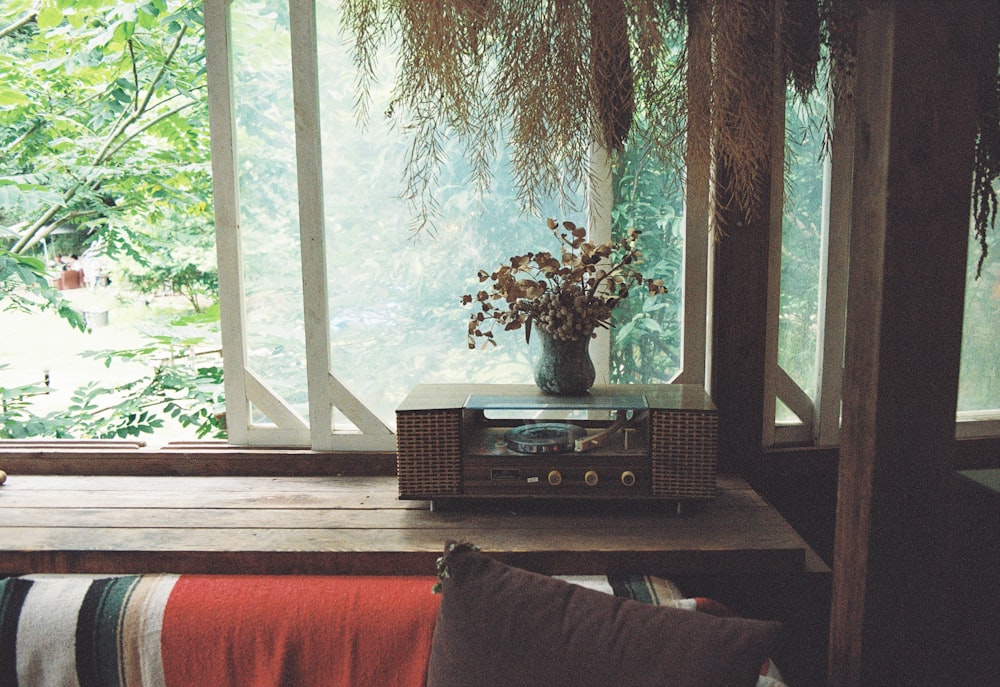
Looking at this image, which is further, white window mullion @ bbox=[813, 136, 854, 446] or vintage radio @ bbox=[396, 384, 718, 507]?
white window mullion @ bbox=[813, 136, 854, 446]

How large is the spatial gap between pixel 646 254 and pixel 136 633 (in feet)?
5.12

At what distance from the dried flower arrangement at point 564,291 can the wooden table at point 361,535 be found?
46 centimetres

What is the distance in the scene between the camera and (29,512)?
6.57 feet

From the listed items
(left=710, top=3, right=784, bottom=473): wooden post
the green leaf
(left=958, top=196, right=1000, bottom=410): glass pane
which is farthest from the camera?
the green leaf

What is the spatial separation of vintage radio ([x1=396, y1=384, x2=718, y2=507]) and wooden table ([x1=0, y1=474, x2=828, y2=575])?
2.7 inches

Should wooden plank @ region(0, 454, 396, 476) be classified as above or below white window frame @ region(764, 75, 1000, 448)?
below

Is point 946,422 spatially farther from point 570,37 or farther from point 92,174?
point 92,174

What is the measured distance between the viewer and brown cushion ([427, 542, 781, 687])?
122 centimetres

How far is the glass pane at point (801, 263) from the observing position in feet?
6.98

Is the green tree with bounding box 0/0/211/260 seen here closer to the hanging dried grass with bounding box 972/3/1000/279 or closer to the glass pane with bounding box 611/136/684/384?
the glass pane with bounding box 611/136/684/384

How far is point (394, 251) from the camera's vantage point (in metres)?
2.24

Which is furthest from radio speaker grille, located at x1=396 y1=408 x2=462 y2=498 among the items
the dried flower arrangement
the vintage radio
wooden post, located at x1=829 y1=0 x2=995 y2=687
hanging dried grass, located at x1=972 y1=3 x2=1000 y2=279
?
hanging dried grass, located at x1=972 y1=3 x2=1000 y2=279

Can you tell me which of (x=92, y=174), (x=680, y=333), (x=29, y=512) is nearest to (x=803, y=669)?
(x=680, y=333)

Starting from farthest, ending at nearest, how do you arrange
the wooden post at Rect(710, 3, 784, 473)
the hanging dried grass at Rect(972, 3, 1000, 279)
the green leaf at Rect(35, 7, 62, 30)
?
the green leaf at Rect(35, 7, 62, 30) → the wooden post at Rect(710, 3, 784, 473) → the hanging dried grass at Rect(972, 3, 1000, 279)
